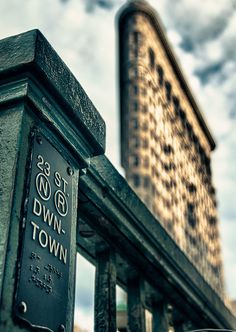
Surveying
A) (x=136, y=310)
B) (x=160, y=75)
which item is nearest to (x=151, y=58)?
(x=160, y=75)

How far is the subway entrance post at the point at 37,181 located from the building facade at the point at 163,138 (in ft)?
151

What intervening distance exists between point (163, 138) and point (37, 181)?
184ft

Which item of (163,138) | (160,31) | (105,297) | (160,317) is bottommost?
(105,297)

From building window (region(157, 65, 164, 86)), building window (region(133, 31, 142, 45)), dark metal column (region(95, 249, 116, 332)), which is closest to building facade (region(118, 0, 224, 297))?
building window (region(157, 65, 164, 86))

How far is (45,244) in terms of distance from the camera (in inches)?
80.2

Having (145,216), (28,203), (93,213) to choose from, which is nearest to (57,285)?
(28,203)

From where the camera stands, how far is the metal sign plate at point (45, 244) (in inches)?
73.8

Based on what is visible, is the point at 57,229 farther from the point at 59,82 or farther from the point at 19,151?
the point at 59,82

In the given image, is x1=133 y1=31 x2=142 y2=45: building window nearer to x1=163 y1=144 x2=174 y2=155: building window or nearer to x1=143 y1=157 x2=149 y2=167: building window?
x1=163 y1=144 x2=174 y2=155: building window

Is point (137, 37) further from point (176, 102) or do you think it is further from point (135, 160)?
point (135, 160)

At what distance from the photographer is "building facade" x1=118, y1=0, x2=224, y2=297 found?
52625 mm

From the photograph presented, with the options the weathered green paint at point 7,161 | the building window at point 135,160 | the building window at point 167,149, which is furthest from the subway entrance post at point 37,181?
the building window at point 167,149

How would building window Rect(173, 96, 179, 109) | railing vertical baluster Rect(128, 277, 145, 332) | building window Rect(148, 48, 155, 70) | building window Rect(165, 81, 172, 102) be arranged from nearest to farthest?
railing vertical baluster Rect(128, 277, 145, 332) < building window Rect(148, 48, 155, 70) < building window Rect(165, 81, 172, 102) < building window Rect(173, 96, 179, 109)

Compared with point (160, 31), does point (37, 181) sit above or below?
below
